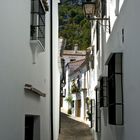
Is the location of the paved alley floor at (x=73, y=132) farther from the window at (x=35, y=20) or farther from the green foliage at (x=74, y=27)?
the green foliage at (x=74, y=27)

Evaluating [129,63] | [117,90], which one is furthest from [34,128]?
[129,63]

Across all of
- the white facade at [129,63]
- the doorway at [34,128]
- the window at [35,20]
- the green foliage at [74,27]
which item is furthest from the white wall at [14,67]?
the green foliage at [74,27]

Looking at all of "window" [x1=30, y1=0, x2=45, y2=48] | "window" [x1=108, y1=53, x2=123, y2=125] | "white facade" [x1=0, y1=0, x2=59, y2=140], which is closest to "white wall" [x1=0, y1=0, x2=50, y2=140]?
"white facade" [x1=0, y1=0, x2=59, y2=140]

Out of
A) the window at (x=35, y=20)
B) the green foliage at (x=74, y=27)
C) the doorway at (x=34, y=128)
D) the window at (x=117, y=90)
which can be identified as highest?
the green foliage at (x=74, y=27)

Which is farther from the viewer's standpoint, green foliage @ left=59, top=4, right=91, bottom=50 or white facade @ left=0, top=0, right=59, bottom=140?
green foliage @ left=59, top=4, right=91, bottom=50

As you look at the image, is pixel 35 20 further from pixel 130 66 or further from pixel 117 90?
pixel 130 66

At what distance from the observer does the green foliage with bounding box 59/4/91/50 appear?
5197cm

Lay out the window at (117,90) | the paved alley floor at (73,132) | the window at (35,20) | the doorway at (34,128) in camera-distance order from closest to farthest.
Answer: the window at (117,90)
the window at (35,20)
the doorway at (34,128)
the paved alley floor at (73,132)

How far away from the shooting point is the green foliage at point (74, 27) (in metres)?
52.0

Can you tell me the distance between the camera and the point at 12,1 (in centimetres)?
841

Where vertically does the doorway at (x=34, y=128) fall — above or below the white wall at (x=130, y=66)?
below

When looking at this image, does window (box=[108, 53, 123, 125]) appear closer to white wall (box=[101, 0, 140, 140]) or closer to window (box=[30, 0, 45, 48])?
white wall (box=[101, 0, 140, 140])

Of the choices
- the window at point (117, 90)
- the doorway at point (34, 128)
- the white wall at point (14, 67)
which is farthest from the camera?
the doorway at point (34, 128)

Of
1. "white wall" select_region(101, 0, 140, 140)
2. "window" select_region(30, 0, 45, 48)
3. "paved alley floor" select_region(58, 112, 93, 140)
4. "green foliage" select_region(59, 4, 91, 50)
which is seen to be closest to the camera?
"white wall" select_region(101, 0, 140, 140)
